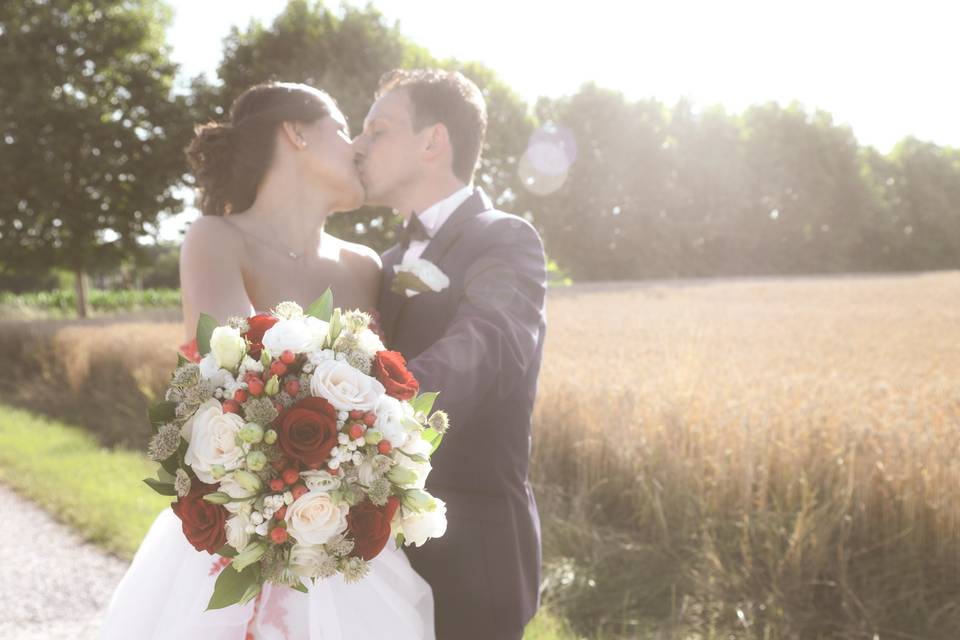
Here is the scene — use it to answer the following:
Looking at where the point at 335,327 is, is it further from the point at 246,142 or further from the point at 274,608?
the point at 246,142

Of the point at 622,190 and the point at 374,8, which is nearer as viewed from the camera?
the point at 374,8

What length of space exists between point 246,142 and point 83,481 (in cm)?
580

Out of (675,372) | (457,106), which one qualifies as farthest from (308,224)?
(675,372)

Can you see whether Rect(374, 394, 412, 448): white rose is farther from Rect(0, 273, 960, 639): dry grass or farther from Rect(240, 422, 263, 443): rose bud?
Rect(0, 273, 960, 639): dry grass

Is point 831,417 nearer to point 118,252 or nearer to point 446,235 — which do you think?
point 446,235

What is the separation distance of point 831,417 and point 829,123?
62167 millimetres

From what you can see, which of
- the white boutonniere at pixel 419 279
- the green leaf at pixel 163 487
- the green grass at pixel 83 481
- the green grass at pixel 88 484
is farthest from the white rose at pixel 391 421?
the green grass at pixel 83 481

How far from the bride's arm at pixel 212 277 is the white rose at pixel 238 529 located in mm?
940

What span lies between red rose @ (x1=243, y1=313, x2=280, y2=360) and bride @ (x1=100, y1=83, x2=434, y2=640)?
0.73 m

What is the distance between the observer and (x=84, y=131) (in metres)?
19.9

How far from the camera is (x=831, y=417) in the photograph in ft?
16.0

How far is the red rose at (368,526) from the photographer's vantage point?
160cm

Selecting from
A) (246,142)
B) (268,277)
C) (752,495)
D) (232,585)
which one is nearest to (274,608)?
(232,585)

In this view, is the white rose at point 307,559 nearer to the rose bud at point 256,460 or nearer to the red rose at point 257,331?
the rose bud at point 256,460
